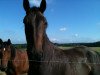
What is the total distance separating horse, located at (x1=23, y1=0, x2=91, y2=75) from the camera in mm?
4707

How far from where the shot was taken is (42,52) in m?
4.84

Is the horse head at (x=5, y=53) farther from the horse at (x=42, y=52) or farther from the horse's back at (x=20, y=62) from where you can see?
the horse at (x=42, y=52)

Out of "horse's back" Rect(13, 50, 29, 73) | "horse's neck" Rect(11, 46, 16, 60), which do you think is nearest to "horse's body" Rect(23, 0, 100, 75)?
"horse's neck" Rect(11, 46, 16, 60)

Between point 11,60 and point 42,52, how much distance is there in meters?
8.41

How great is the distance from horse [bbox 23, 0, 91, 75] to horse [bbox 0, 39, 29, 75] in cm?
722

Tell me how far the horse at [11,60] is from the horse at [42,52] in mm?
7216

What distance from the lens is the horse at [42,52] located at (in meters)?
4.71

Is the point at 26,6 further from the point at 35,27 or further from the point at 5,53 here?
the point at 5,53

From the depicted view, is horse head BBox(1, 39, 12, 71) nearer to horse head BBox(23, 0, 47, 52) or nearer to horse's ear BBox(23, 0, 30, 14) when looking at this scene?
horse's ear BBox(23, 0, 30, 14)

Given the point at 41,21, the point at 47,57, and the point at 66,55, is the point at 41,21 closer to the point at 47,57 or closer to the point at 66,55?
the point at 47,57

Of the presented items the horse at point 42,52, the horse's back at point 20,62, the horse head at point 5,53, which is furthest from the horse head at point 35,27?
Answer: the horse's back at point 20,62

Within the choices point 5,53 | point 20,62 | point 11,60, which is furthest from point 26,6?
point 20,62

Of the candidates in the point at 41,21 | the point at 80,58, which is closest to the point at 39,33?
the point at 41,21

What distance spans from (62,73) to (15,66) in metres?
8.28
